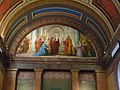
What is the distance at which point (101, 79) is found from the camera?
1470 centimetres

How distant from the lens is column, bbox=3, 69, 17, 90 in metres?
14.3

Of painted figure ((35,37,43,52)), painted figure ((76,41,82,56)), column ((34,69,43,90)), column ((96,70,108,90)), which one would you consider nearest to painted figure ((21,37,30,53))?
painted figure ((35,37,43,52))

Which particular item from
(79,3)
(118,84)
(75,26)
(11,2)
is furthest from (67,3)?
(118,84)

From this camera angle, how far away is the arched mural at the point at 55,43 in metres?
15.5

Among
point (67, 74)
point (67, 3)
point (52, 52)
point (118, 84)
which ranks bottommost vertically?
point (118, 84)

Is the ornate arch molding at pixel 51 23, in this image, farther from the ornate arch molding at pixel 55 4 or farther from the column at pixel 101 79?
the ornate arch molding at pixel 55 4

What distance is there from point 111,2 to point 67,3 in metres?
3.07

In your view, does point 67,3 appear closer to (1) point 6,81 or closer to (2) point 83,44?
(2) point 83,44

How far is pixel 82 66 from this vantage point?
15039 mm

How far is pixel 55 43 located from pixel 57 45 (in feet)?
0.64

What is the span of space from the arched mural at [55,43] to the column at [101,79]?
136 cm

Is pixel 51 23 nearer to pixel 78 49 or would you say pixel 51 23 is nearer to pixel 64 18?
pixel 64 18

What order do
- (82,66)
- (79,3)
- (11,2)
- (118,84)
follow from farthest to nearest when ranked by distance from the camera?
(82,66) < (79,3) < (11,2) < (118,84)

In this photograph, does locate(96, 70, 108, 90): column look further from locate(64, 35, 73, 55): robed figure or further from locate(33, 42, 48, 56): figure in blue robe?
locate(33, 42, 48, 56): figure in blue robe
